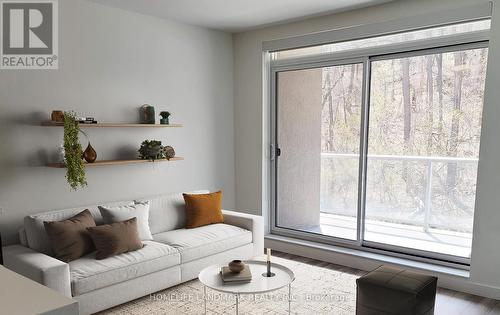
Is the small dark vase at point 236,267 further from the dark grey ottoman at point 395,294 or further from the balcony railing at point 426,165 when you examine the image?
the balcony railing at point 426,165

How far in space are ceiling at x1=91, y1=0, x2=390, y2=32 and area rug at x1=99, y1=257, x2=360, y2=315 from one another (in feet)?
9.26

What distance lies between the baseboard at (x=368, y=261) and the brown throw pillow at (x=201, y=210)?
1.01 m

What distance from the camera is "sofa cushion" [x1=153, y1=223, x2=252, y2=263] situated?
3572 millimetres

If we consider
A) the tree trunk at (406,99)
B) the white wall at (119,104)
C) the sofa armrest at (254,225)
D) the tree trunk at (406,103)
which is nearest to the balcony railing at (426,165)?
the tree trunk at (406,103)

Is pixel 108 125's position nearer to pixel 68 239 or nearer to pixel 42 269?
pixel 68 239

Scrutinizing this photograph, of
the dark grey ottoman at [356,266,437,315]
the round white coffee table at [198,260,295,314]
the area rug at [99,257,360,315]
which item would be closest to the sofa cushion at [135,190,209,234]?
the area rug at [99,257,360,315]

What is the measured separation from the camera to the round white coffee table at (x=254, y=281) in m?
2.62

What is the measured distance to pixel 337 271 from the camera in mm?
4059

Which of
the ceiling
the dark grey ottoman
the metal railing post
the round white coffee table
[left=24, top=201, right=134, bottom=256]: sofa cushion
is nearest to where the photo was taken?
the dark grey ottoman

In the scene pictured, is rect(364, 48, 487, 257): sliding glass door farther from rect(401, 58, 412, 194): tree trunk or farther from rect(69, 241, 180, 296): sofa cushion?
rect(69, 241, 180, 296): sofa cushion

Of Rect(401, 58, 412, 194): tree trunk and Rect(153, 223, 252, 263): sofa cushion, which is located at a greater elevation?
Rect(401, 58, 412, 194): tree trunk

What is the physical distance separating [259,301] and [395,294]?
1.22 m

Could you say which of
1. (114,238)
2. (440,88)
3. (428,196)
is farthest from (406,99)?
(114,238)

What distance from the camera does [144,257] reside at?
3227 millimetres
